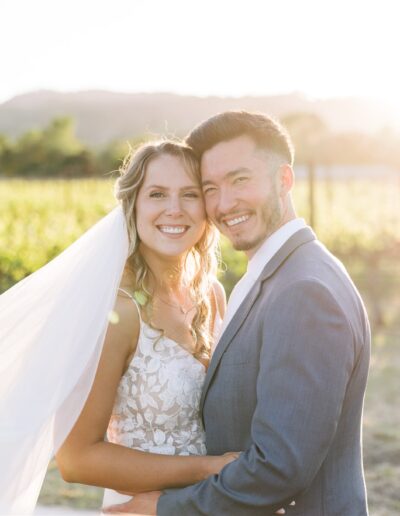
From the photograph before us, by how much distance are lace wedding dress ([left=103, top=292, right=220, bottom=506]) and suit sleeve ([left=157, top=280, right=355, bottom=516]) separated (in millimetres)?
636

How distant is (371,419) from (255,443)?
5.29 metres

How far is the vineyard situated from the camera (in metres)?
5.98

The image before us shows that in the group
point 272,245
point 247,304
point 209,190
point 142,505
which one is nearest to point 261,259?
point 272,245

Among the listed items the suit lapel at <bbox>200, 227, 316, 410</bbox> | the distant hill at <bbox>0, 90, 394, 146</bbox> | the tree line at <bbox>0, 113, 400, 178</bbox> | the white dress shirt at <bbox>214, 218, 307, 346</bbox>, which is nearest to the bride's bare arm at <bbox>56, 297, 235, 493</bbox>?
the suit lapel at <bbox>200, 227, 316, 410</bbox>

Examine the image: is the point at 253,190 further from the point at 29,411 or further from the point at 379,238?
the point at 379,238

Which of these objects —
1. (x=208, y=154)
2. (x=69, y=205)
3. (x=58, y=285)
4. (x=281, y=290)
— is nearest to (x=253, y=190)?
(x=208, y=154)

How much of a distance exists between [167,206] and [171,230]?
0.11 m

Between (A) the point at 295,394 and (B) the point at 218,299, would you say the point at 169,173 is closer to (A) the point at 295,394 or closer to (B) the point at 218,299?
(B) the point at 218,299

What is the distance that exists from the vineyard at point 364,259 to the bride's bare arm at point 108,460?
5.47 feet

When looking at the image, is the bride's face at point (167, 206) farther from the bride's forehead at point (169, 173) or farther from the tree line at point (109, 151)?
the tree line at point (109, 151)

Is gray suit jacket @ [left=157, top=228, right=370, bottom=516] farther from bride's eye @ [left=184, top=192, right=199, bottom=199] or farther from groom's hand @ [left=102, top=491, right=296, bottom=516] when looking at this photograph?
bride's eye @ [left=184, top=192, right=199, bottom=199]

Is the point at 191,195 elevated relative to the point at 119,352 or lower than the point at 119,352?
elevated

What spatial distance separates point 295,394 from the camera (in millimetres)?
2383

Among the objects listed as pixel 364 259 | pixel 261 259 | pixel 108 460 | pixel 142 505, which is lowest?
pixel 364 259
